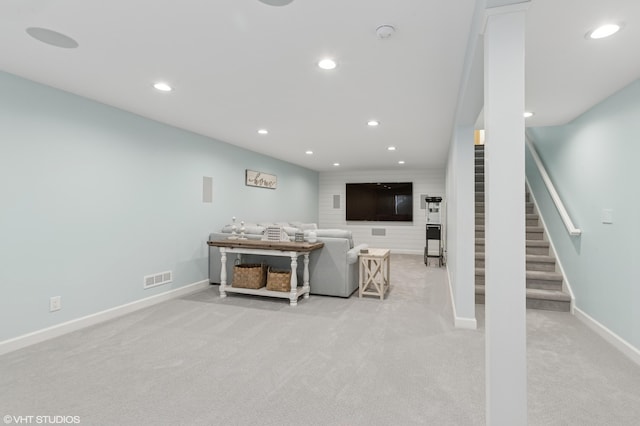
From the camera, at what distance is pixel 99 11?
72.4 inches

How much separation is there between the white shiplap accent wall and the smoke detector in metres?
6.97

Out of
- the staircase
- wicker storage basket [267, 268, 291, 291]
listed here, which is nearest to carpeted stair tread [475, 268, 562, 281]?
the staircase

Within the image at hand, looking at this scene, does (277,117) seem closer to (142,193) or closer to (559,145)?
(142,193)

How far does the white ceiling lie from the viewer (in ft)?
5.87

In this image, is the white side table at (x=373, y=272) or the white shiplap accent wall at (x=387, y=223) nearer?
the white side table at (x=373, y=272)

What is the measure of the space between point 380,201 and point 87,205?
22.9 ft

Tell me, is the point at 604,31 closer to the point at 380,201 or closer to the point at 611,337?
the point at 611,337

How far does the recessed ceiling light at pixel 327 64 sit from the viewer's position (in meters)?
2.41

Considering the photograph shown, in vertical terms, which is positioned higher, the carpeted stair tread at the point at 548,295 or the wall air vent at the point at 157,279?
the wall air vent at the point at 157,279

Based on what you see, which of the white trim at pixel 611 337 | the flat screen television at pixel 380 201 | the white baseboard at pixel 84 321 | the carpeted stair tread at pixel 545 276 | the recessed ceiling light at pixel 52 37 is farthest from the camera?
the flat screen television at pixel 380 201

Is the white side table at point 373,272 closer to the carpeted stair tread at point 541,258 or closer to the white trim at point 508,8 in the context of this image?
the carpeted stair tread at point 541,258

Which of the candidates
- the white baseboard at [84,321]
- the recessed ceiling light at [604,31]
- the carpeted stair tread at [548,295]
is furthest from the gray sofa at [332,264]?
the recessed ceiling light at [604,31]

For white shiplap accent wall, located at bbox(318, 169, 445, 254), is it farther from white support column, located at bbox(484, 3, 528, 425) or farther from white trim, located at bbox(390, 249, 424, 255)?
white support column, located at bbox(484, 3, 528, 425)

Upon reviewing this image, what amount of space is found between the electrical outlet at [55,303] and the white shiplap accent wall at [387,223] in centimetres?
696
